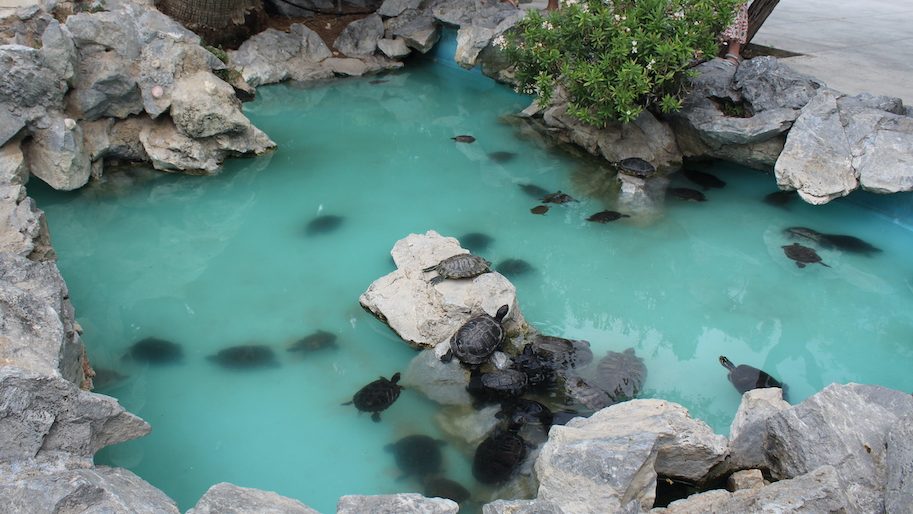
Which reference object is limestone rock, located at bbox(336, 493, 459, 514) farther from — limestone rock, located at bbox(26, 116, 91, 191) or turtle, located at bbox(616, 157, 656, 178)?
limestone rock, located at bbox(26, 116, 91, 191)

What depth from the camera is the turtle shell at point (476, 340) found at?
188 inches

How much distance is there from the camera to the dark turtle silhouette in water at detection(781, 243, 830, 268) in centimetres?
646

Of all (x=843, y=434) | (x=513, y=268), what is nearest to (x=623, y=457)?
(x=843, y=434)

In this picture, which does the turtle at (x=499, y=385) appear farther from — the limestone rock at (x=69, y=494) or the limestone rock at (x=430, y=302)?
the limestone rock at (x=69, y=494)

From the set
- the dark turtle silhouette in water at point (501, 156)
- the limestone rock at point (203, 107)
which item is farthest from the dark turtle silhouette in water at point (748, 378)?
the limestone rock at point (203, 107)

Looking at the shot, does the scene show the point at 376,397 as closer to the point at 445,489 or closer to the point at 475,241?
the point at 445,489

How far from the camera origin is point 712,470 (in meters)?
3.91

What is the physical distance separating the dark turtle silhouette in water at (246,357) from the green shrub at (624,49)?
4373 mm

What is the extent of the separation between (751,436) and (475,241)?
3469mm

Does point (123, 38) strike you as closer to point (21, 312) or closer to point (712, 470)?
point (21, 312)

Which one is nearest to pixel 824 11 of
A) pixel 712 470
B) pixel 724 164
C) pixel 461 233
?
pixel 724 164

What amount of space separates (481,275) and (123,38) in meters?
5.27

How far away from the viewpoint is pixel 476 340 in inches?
189

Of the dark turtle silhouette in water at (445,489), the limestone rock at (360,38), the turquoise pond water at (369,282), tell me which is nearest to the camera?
the dark turtle silhouette in water at (445,489)
